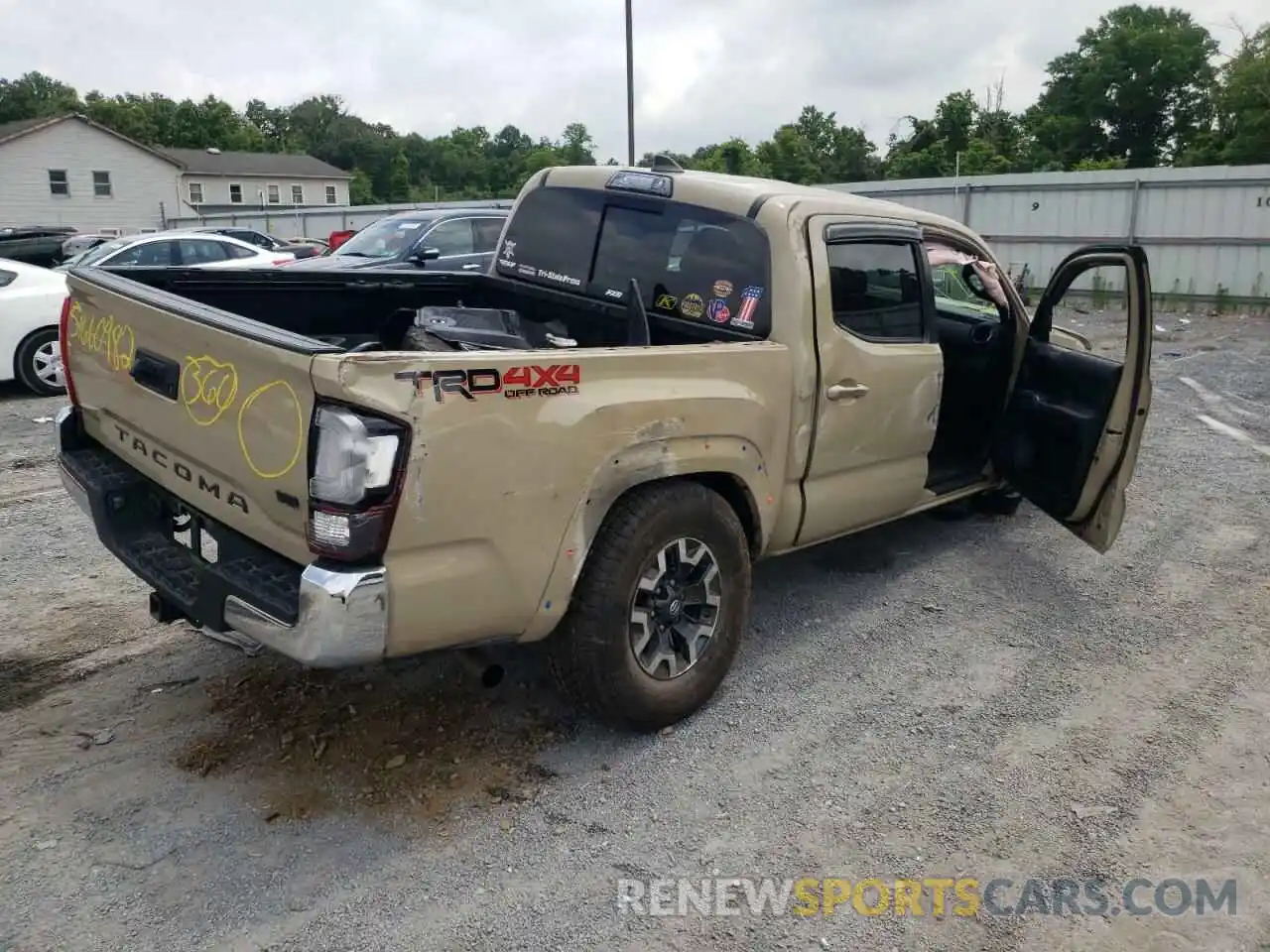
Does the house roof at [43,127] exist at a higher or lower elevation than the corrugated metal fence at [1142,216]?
higher

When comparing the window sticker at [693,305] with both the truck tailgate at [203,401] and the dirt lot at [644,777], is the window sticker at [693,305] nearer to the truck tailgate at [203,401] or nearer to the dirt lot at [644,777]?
the dirt lot at [644,777]

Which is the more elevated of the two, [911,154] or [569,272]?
[911,154]

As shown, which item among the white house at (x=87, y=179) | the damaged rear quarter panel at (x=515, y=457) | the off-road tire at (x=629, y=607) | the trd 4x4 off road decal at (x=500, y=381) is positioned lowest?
the off-road tire at (x=629, y=607)

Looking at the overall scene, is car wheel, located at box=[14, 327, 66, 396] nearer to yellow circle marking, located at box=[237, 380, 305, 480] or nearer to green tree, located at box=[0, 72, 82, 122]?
yellow circle marking, located at box=[237, 380, 305, 480]

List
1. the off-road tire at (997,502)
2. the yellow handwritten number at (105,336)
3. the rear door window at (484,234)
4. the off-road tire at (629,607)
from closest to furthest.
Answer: the off-road tire at (629,607) < the yellow handwritten number at (105,336) < the off-road tire at (997,502) < the rear door window at (484,234)

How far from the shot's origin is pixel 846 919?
2.80 m

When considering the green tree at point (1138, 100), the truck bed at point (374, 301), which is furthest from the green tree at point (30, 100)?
the truck bed at point (374, 301)

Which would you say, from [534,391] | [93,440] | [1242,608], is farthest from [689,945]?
[1242,608]

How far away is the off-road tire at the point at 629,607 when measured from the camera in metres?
3.31

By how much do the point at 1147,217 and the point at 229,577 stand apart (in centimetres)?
1904

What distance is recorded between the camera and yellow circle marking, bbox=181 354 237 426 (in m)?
2.98

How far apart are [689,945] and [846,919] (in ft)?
1.48

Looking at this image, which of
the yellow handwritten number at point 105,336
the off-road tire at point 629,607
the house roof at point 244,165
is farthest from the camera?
the house roof at point 244,165

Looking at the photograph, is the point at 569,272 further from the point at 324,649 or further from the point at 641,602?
the point at 324,649
